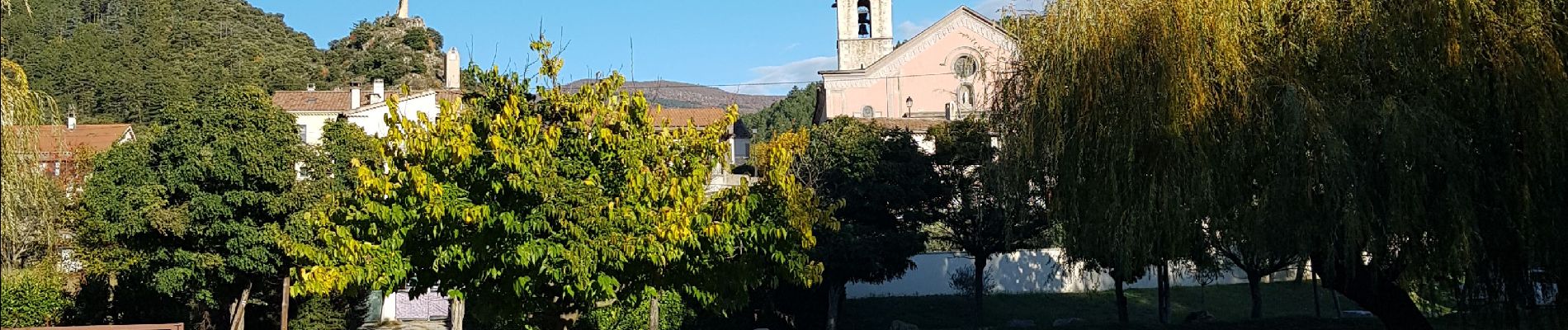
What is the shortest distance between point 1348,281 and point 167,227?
53.1 feet

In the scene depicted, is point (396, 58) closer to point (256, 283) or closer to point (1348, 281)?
point (256, 283)

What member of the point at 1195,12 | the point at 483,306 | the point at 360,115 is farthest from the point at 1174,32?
the point at 360,115

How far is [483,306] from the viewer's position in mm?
12078

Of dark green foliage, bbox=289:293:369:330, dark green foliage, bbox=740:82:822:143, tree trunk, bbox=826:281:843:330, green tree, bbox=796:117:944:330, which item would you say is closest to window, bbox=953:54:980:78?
green tree, bbox=796:117:944:330

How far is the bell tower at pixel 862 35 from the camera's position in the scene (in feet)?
154

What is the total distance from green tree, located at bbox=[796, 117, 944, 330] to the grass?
2.82 m

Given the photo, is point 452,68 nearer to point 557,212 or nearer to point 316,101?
point 316,101

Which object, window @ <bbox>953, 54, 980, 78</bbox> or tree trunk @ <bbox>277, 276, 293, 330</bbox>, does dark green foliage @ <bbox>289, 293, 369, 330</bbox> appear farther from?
window @ <bbox>953, 54, 980, 78</bbox>

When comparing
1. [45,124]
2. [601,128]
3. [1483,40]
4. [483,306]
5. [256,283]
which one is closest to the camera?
[45,124]

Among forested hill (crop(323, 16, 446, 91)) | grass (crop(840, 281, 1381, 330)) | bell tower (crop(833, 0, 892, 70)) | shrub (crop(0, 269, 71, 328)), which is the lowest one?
grass (crop(840, 281, 1381, 330))

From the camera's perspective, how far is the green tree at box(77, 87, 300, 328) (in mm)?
17734

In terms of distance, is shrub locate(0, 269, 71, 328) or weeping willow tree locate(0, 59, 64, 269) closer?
weeping willow tree locate(0, 59, 64, 269)

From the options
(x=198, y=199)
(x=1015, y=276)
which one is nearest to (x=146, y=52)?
(x=198, y=199)

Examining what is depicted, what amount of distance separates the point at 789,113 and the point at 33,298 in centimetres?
7466
